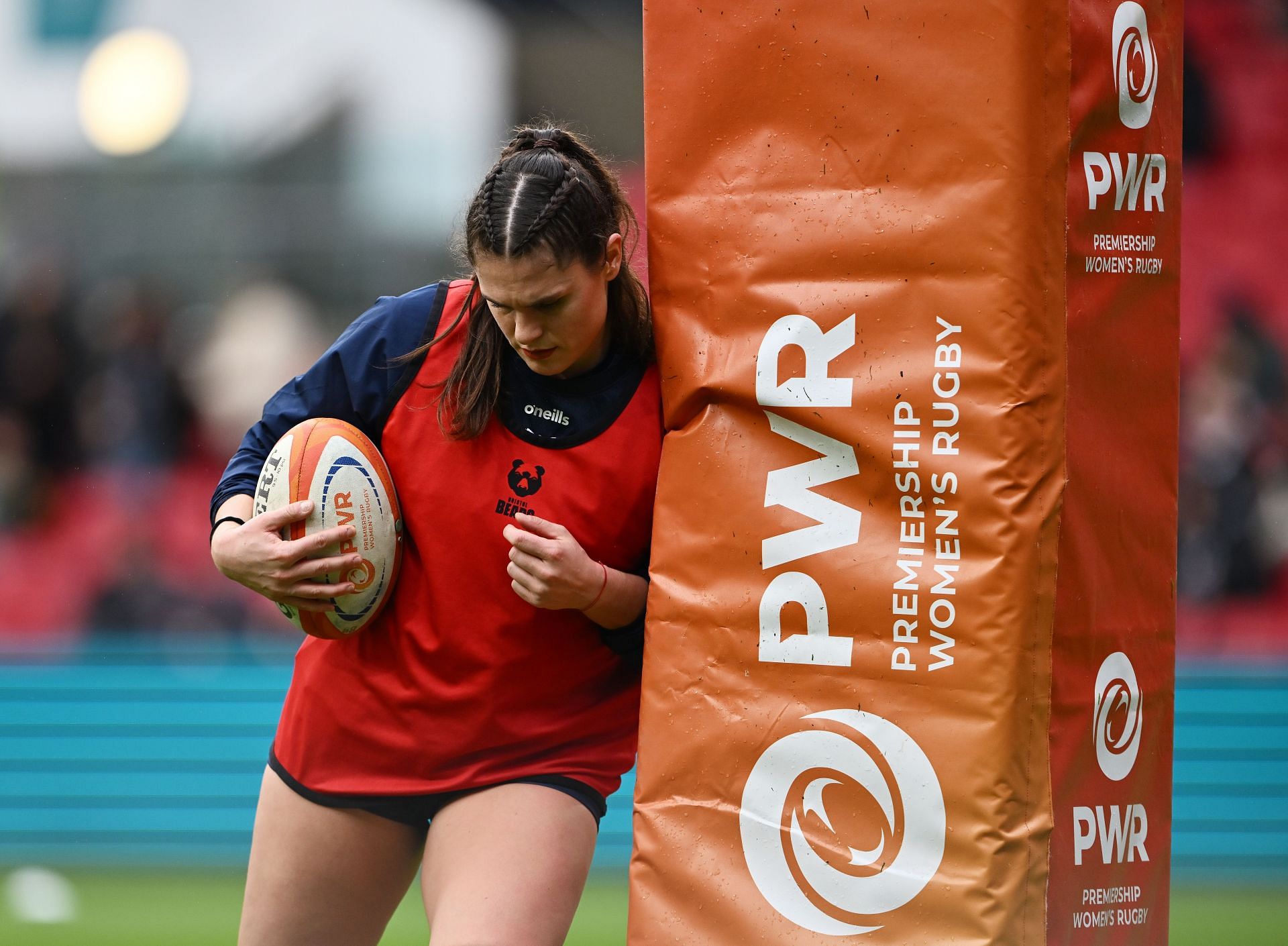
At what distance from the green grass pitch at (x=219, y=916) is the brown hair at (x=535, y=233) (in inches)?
136

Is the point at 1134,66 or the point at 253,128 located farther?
the point at 253,128

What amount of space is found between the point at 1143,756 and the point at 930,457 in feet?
2.41

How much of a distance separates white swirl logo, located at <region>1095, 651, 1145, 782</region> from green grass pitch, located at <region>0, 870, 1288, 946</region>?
341 cm

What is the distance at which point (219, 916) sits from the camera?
20.4 feet

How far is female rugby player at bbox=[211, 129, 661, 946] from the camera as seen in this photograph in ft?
9.49

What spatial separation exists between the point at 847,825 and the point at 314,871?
3.51 feet

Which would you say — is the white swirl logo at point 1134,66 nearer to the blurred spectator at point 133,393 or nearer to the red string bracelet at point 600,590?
the red string bracelet at point 600,590

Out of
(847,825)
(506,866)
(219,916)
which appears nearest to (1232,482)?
(219,916)

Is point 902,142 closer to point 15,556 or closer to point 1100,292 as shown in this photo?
point 1100,292

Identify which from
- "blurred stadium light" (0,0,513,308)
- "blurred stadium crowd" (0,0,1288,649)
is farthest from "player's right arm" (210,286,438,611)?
"blurred stadium light" (0,0,513,308)

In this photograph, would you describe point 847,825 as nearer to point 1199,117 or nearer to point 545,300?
point 545,300

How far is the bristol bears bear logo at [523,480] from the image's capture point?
2.97 m

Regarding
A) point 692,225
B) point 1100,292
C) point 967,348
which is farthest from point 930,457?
point 692,225

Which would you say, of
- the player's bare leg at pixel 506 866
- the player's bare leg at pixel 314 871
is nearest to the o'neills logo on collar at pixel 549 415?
the player's bare leg at pixel 506 866
